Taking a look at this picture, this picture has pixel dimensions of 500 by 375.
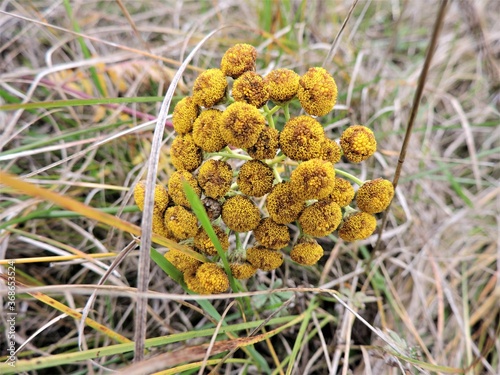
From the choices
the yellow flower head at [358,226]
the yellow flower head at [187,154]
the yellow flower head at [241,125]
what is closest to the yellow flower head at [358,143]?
the yellow flower head at [358,226]

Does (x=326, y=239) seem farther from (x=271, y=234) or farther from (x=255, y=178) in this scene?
(x=255, y=178)

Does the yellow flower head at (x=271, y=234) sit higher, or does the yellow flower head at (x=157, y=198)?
the yellow flower head at (x=157, y=198)

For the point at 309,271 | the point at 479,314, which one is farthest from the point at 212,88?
the point at 479,314

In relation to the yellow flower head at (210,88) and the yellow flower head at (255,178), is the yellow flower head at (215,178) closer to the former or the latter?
the yellow flower head at (255,178)

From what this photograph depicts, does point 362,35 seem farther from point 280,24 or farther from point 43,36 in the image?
point 43,36

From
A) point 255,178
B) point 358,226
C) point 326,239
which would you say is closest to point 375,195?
point 358,226

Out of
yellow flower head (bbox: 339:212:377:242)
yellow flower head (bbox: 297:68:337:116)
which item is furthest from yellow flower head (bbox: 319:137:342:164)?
yellow flower head (bbox: 339:212:377:242)
